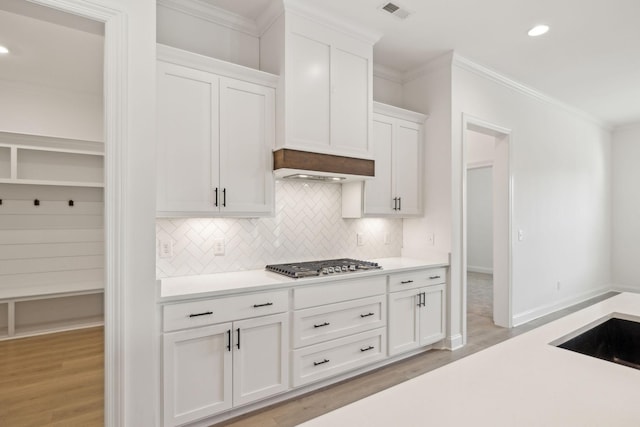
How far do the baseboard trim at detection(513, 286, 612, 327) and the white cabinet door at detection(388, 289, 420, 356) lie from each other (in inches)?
70.2

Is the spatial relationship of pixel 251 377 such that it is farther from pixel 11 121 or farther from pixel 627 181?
pixel 627 181

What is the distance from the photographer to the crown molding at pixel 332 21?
2.53 metres

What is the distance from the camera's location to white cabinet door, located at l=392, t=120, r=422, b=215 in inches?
135

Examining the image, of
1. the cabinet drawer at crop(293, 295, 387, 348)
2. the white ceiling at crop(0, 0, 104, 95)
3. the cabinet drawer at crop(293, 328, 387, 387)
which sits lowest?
the cabinet drawer at crop(293, 328, 387, 387)

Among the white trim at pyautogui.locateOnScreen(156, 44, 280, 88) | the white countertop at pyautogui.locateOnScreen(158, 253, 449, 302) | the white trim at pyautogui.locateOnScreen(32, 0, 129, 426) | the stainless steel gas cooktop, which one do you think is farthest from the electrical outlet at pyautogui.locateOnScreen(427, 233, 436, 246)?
the white trim at pyautogui.locateOnScreen(32, 0, 129, 426)

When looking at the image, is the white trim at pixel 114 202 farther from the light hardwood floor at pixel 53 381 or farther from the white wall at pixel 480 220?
the white wall at pixel 480 220

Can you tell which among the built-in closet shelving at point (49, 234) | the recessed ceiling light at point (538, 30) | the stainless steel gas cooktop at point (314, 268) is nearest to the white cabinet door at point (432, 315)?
the stainless steel gas cooktop at point (314, 268)

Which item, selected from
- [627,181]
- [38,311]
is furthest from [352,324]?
[627,181]

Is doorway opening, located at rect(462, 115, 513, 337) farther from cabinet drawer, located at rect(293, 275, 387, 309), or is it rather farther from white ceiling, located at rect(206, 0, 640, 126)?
cabinet drawer, located at rect(293, 275, 387, 309)

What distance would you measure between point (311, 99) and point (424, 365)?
8.35ft

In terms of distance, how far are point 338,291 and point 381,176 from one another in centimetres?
127

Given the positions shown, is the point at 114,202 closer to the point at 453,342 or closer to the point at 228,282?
the point at 228,282

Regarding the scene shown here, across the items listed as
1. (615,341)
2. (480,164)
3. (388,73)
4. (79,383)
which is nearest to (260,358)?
(79,383)

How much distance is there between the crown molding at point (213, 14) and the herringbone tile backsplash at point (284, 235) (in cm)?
132
